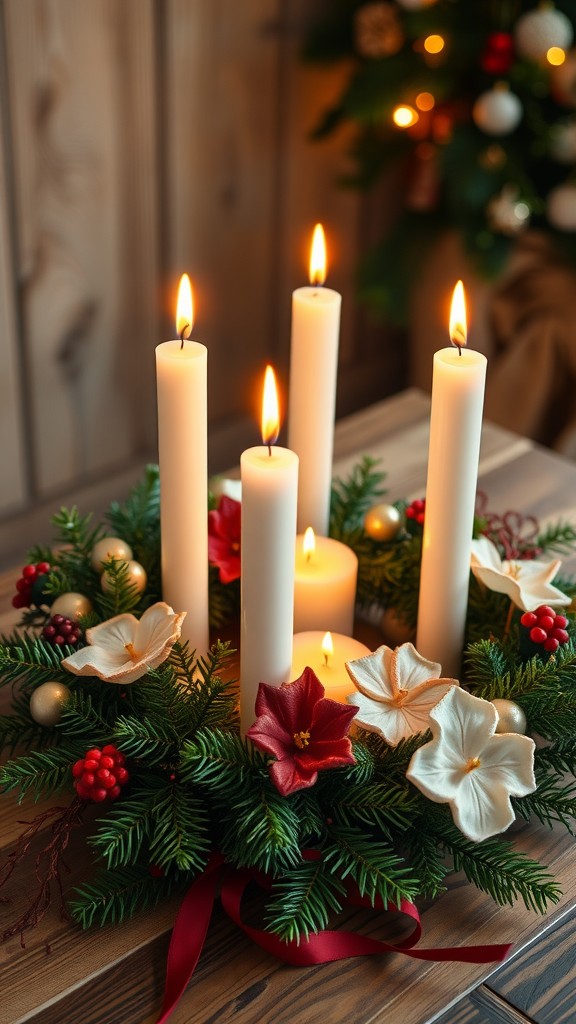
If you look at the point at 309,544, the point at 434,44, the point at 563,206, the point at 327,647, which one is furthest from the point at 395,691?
the point at 434,44

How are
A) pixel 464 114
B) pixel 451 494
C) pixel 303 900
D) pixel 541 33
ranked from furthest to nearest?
pixel 464 114 < pixel 541 33 < pixel 451 494 < pixel 303 900

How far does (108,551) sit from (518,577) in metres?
0.32

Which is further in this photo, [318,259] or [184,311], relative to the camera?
[318,259]

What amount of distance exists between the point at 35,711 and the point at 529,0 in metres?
1.50

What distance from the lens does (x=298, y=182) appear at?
221cm

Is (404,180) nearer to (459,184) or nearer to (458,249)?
(458,249)

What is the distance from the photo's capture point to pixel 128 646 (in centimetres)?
80

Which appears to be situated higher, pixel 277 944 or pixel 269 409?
pixel 269 409

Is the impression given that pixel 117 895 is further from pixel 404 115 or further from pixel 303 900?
pixel 404 115

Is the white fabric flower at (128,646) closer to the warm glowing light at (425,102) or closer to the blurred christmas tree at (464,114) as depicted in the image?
the blurred christmas tree at (464,114)

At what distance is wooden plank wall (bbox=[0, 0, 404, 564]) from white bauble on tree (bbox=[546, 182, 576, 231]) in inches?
21.7

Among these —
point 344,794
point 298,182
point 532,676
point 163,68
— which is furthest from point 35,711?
point 298,182

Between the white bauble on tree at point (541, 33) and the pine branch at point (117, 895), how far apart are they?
142cm

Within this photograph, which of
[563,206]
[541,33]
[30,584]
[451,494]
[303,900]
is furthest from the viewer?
[563,206]
